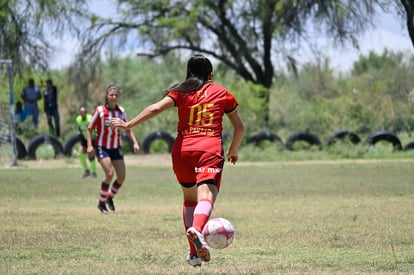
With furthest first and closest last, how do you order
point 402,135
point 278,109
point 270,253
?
point 278,109
point 402,135
point 270,253

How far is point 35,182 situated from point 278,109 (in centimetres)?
2815

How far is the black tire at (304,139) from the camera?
101 feet

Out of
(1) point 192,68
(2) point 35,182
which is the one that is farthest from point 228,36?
(1) point 192,68

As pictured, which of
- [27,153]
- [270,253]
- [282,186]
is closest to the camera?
[270,253]

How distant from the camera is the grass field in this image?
840 centimetres

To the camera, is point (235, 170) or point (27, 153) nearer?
point (235, 170)

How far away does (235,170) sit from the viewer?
25.1 meters

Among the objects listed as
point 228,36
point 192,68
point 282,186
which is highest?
point 228,36

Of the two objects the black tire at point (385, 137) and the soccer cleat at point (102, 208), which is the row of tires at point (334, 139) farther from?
the soccer cleat at point (102, 208)

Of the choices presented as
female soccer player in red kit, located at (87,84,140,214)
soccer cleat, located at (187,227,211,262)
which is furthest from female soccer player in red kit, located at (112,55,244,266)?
female soccer player in red kit, located at (87,84,140,214)

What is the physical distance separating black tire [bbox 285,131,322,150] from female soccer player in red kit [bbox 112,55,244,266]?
894 inches

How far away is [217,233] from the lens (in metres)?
7.38

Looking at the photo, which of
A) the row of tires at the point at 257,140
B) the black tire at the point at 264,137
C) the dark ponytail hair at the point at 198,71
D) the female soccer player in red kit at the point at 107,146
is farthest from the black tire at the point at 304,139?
the dark ponytail hair at the point at 198,71

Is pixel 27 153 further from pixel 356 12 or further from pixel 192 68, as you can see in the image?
pixel 192 68
